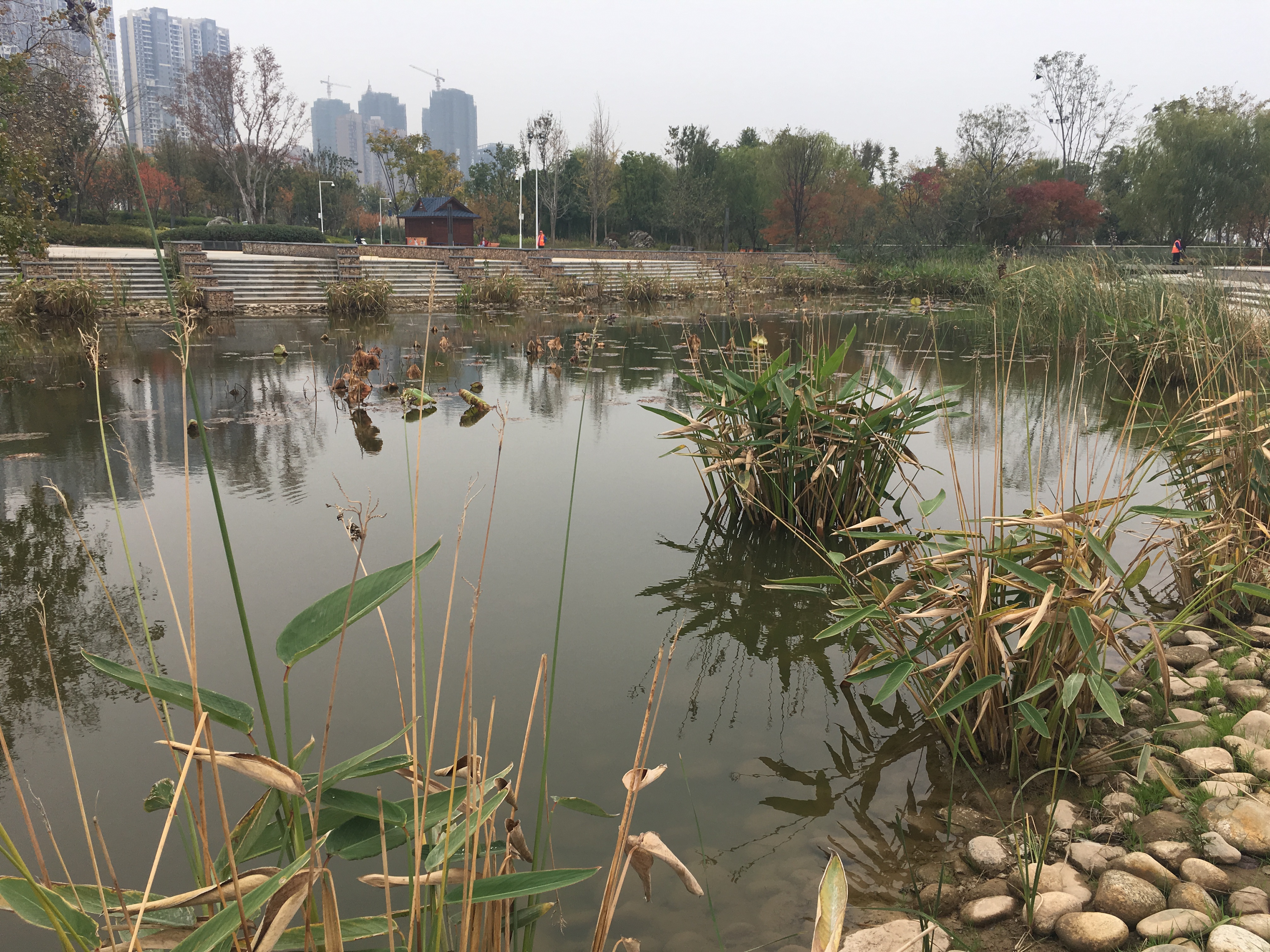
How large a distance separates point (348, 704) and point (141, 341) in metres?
10.3

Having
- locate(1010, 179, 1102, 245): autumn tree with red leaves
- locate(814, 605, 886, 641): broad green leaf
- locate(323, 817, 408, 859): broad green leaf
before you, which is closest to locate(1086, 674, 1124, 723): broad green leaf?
locate(814, 605, 886, 641): broad green leaf

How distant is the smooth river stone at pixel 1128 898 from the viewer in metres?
1.62

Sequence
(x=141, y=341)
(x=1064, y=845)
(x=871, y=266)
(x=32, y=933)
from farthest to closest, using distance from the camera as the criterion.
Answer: (x=871, y=266)
(x=141, y=341)
(x=1064, y=845)
(x=32, y=933)

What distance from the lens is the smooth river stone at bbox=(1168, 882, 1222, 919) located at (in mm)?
1569

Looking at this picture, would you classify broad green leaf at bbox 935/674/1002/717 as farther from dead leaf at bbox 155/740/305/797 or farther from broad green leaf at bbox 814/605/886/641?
dead leaf at bbox 155/740/305/797

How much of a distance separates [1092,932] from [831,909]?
93 cm

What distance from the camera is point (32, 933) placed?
1.72m

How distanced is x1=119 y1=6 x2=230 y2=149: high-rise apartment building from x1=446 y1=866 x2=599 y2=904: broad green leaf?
2158 mm

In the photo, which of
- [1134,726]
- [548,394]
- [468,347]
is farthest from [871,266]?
[1134,726]

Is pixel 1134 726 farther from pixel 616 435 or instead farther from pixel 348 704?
pixel 616 435

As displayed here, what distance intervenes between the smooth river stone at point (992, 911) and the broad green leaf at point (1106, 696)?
444mm

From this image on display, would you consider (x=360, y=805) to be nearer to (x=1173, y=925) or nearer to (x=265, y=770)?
(x=265, y=770)

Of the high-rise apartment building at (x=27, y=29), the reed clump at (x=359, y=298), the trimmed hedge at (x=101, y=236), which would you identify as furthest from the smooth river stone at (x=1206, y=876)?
the trimmed hedge at (x=101, y=236)

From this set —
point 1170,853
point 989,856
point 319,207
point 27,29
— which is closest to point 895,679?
point 989,856
